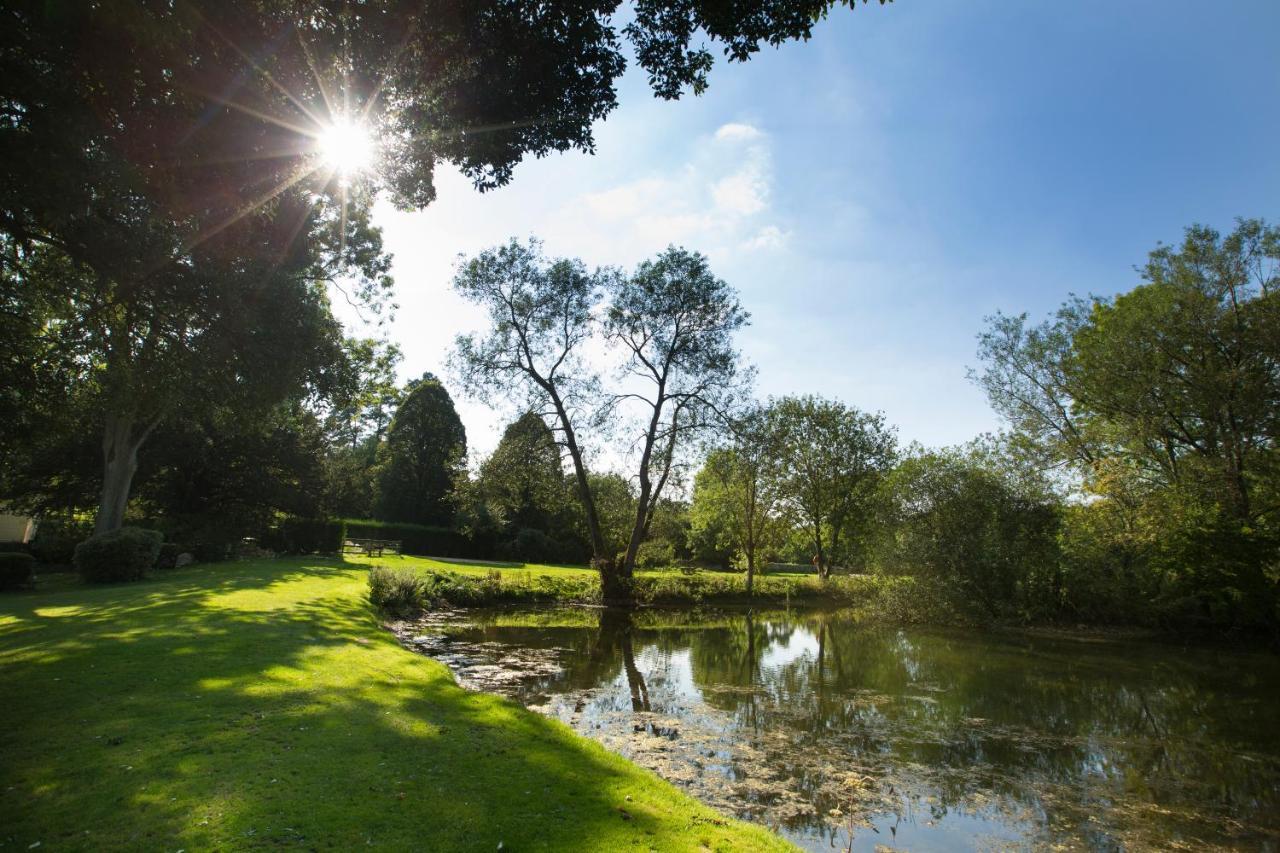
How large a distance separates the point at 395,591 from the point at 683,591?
14.4 metres

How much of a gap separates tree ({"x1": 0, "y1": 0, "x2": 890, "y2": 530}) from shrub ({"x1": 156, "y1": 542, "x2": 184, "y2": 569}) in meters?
16.5

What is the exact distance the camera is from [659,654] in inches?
643

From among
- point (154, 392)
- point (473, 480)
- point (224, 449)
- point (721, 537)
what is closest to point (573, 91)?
point (154, 392)

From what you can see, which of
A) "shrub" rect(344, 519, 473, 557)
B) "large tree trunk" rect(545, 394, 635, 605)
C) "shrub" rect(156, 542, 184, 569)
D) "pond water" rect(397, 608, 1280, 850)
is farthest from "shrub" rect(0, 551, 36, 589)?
"shrub" rect(344, 519, 473, 557)

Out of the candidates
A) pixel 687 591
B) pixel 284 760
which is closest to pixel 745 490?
pixel 687 591

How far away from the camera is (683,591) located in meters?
29.1

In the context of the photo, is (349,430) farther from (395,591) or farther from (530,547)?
(395,591)

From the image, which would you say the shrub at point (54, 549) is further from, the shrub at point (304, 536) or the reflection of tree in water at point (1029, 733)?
the reflection of tree in water at point (1029, 733)

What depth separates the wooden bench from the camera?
33.3 m

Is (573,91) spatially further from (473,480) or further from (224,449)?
(224,449)

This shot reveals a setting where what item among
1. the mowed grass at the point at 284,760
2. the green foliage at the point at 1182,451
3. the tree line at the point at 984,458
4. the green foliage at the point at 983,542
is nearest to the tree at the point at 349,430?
the tree line at the point at 984,458

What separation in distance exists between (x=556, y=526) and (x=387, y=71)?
36.0 metres

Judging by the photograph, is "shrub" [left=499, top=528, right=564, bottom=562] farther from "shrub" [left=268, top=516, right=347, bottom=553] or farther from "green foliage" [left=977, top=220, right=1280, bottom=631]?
"green foliage" [left=977, top=220, right=1280, bottom=631]

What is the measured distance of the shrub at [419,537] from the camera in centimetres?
3959
